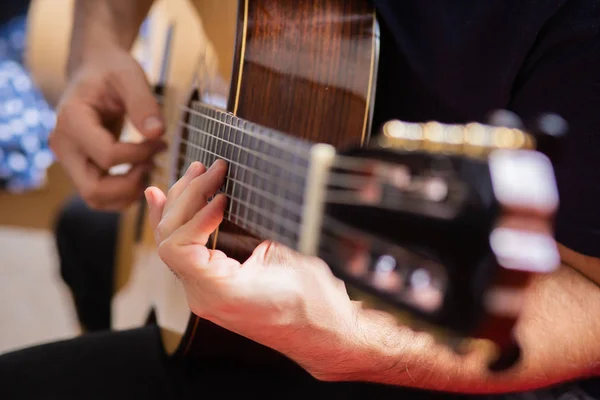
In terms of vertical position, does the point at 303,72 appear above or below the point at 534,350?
above

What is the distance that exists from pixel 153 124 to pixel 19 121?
4.68ft

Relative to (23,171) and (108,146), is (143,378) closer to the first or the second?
(108,146)

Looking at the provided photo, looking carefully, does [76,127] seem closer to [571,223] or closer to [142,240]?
[142,240]

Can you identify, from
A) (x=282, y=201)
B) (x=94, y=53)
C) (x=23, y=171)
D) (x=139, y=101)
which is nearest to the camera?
(x=282, y=201)

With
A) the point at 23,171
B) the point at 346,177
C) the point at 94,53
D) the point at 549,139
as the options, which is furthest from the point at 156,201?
the point at 23,171

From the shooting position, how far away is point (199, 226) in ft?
1.69

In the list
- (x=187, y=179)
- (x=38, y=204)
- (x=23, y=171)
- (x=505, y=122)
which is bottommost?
(x=38, y=204)

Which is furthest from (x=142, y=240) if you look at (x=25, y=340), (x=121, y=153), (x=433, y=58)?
(x=25, y=340)

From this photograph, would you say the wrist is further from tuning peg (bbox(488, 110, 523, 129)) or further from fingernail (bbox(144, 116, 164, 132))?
tuning peg (bbox(488, 110, 523, 129))

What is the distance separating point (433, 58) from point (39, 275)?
154 cm

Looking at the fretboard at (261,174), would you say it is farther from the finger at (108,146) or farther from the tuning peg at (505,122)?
the finger at (108,146)

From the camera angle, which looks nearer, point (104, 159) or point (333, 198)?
point (333, 198)

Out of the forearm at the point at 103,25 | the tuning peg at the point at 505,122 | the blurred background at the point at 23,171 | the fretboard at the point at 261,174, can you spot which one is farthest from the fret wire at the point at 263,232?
the blurred background at the point at 23,171

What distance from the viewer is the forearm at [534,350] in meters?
0.62
